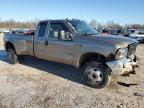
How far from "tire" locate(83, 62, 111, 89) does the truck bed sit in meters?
2.91

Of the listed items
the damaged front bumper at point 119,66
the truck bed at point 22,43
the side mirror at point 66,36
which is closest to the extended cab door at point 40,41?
the truck bed at point 22,43

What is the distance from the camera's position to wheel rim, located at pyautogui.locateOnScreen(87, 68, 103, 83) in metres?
6.51

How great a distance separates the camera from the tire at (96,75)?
639 centimetres

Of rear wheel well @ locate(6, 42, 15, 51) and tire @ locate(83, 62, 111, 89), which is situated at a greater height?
rear wheel well @ locate(6, 42, 15, 51)

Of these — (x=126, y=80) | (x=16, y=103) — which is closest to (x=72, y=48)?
(x=126, y=80)

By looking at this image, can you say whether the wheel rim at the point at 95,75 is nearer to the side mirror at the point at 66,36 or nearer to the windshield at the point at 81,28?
the side mirror at the point at 66,36

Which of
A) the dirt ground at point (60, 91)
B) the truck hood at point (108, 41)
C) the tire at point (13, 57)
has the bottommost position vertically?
the dirt ground at point (60, 91)

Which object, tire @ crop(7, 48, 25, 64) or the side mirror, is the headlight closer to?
the side mirror

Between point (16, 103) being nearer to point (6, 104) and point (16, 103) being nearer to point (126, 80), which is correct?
point (6, 104)

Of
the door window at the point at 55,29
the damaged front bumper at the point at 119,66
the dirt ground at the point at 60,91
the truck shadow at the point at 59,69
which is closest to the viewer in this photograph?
the dirt ground at the point at 60,91

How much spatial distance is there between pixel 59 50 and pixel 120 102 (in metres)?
2.88

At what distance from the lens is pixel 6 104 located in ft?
17.5

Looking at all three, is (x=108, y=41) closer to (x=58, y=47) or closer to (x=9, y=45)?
(x=58, y=47)

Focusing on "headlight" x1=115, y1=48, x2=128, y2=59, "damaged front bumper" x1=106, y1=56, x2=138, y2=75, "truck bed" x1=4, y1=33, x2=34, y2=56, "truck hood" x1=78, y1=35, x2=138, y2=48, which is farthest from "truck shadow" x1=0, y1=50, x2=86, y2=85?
"headlight" x1=115, y1=48, x2=128, y2=59
